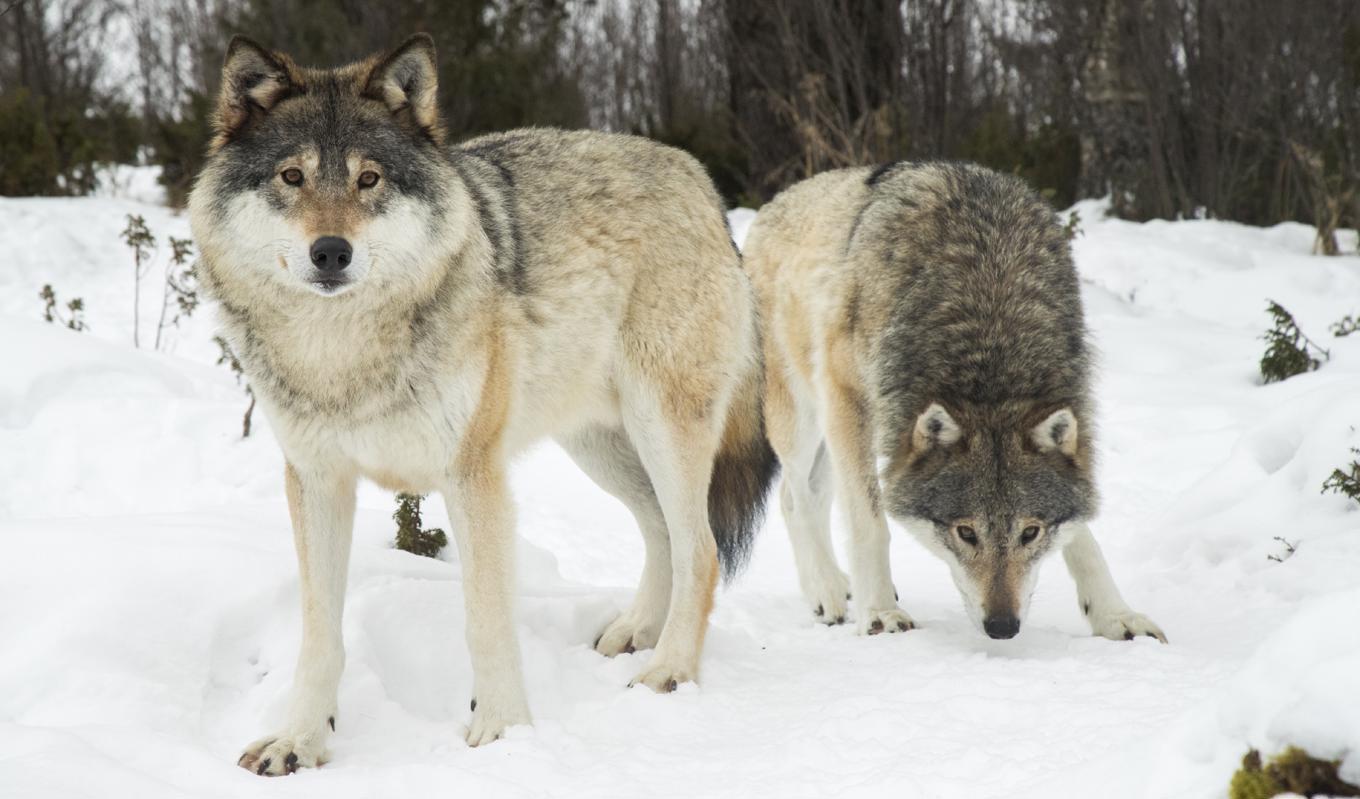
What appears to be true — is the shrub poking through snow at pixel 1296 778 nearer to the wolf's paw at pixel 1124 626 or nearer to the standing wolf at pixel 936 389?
the standing wolf at pixel 936 389

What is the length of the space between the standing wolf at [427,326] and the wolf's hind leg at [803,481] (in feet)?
3.88

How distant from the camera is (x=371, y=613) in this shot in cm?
389

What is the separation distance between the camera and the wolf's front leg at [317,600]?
3295 mm

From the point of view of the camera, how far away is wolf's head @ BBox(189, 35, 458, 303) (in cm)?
318

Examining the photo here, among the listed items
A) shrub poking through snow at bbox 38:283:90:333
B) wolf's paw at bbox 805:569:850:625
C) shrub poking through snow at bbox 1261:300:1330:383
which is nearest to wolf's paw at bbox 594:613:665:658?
wolf's paw at bbox 805:569:850:625

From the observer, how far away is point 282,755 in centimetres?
320

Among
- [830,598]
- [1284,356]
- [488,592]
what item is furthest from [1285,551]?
[488,592]

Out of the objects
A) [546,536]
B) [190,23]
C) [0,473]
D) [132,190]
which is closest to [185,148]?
[132,190]

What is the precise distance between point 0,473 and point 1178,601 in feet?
18.5

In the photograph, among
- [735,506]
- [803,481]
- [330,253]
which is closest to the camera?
[330,253]

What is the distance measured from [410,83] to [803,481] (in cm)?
274

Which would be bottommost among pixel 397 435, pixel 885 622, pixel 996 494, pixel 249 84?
pixel 885 622

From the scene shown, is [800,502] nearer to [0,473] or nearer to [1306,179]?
[0,473]

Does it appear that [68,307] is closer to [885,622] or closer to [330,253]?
[330,253]
